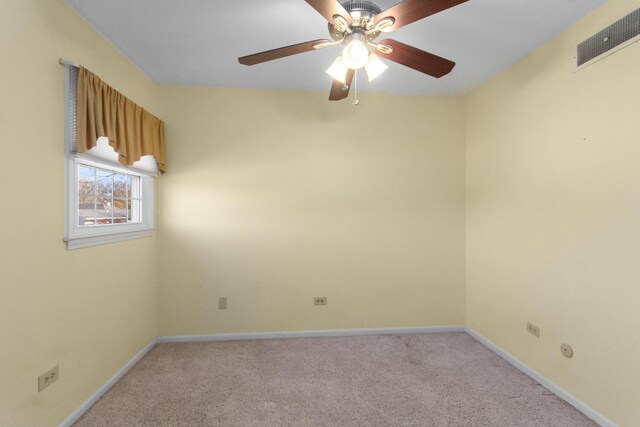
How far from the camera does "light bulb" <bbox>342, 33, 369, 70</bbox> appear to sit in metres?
1.37

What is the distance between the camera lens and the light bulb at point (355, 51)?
1.37 m

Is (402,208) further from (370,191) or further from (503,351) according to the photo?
(503,351)

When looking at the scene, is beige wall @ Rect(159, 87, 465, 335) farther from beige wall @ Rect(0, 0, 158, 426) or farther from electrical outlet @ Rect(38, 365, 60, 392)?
electrical outlet @ Rect(38, 365, 60, 392)

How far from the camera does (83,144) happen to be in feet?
5.69

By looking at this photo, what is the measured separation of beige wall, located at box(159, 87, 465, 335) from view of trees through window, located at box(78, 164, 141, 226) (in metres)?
0.28

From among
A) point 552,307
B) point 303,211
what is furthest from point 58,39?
point 552,307

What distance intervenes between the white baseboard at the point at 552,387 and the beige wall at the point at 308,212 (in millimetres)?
507

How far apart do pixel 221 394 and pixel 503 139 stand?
317 cm

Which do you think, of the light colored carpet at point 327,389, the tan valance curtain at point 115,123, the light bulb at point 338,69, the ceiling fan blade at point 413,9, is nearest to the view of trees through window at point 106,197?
the tan valance curtain at point 115,123

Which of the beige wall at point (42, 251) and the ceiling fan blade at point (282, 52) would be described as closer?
the beige wall at point (42, 251)

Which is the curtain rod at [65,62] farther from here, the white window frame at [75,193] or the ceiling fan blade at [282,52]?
the ceiling fan blade at [282,52]

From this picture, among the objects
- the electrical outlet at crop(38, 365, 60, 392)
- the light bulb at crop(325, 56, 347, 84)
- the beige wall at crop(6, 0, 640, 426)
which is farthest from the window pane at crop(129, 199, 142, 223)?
the light bulb at crop(325, 56, 347, 84)

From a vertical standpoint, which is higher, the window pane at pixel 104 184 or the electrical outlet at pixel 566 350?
the window pane at pixel 104 184

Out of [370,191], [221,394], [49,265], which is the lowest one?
[221,394]
